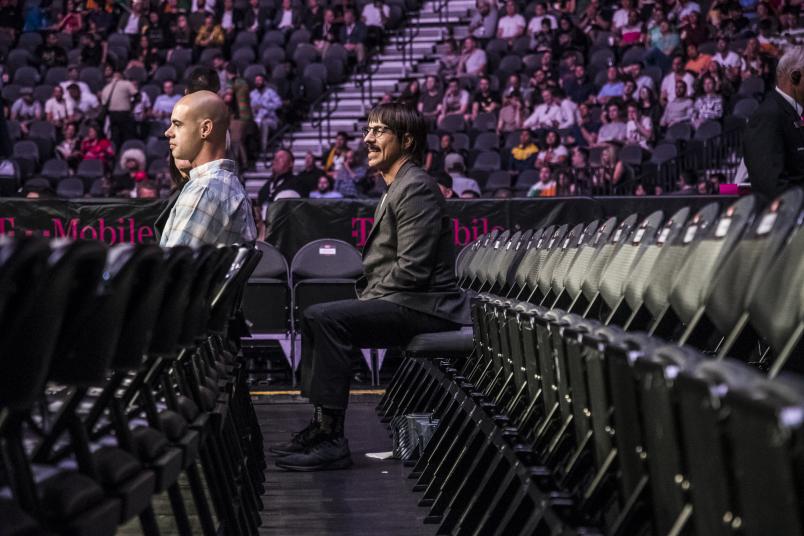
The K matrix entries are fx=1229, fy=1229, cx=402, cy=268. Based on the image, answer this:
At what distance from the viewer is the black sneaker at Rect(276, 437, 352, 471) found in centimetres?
509

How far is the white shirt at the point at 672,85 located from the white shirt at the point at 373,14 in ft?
15.9

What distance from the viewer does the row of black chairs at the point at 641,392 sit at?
1.51 m

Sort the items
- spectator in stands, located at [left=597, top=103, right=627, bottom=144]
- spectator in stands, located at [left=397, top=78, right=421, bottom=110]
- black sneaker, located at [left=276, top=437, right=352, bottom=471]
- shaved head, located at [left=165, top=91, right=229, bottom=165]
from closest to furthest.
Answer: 1. shaved head, located at [left=165, top=91, right=229, bottom=165]
2. black sneaker, located at [left=276, top=437, right=352, bottom=471]
3. spectator in stands, located at [left=597, top=103, right=627, bottom=144]
4. spectator in stands, located at [left=397, top=78, right=421, bottom=110]

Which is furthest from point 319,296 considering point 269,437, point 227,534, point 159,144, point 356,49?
point 356,49

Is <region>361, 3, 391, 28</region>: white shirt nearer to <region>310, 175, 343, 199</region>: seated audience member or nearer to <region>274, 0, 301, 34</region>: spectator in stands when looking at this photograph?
<region>274, 0, 301, 34</region>: spectator in stands

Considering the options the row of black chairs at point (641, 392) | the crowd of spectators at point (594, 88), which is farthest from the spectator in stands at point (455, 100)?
the row of black chairs at point (641, 392)

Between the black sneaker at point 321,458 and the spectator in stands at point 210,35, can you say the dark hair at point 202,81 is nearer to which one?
the black sneaker at point 321,458

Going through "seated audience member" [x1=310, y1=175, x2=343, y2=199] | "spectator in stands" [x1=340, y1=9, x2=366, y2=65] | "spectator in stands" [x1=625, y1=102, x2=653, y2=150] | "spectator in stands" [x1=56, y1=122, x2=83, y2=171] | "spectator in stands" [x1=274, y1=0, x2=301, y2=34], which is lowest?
"seated audience member" [x1=310, y1=175, x2=343, y2=199]

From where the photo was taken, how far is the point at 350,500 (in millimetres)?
4457

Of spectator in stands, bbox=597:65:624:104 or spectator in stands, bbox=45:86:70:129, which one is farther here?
spectator in stands, bbox=45:86:70:129

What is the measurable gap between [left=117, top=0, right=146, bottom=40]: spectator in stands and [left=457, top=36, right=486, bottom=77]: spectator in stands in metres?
5.29

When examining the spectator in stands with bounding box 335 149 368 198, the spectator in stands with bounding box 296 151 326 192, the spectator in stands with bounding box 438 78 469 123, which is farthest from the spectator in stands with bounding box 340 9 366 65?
the spectator in stands with bounding box 296 151 326 192

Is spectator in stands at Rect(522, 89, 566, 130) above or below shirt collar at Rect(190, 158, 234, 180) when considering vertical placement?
below

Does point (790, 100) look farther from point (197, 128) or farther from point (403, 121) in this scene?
point (197, 128)
